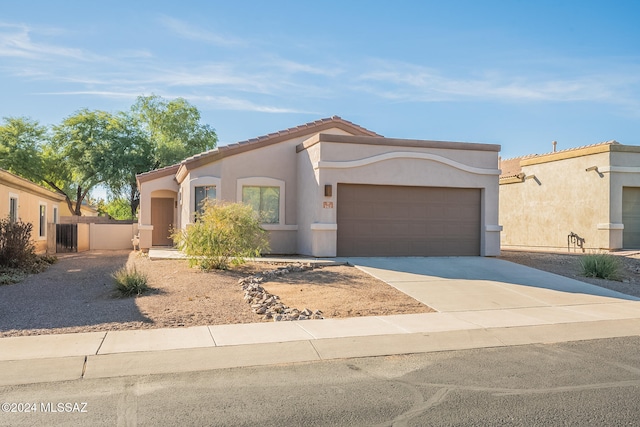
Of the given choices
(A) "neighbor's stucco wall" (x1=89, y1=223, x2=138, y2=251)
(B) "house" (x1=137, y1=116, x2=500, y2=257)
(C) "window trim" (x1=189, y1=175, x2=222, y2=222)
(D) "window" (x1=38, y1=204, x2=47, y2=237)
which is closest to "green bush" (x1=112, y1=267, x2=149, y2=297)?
(B) "house" (x1=137, y1=116, x2=500, y2=257)

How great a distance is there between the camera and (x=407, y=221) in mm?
17547

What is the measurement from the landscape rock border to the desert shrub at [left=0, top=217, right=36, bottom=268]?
691cm

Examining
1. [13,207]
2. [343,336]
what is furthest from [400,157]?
[13,207]

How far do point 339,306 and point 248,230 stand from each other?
4.83 metres

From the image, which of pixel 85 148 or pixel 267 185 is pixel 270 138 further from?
pixel 85 148

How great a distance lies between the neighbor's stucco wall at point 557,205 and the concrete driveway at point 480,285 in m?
7.90

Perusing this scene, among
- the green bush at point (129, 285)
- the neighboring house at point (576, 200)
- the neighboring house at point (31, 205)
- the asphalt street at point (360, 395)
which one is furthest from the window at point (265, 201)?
the neighboring house at point (576, 200)

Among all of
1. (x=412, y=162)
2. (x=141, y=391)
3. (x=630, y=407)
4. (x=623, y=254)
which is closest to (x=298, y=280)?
(x=412, y=162)

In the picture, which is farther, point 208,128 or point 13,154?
point 208,128

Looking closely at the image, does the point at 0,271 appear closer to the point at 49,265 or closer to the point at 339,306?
the point at 49,265

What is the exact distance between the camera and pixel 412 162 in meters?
17.5

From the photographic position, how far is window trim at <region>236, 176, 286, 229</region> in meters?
18.6

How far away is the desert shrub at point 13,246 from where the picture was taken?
14992mm

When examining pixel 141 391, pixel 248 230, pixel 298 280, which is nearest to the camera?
pixel 141 391
